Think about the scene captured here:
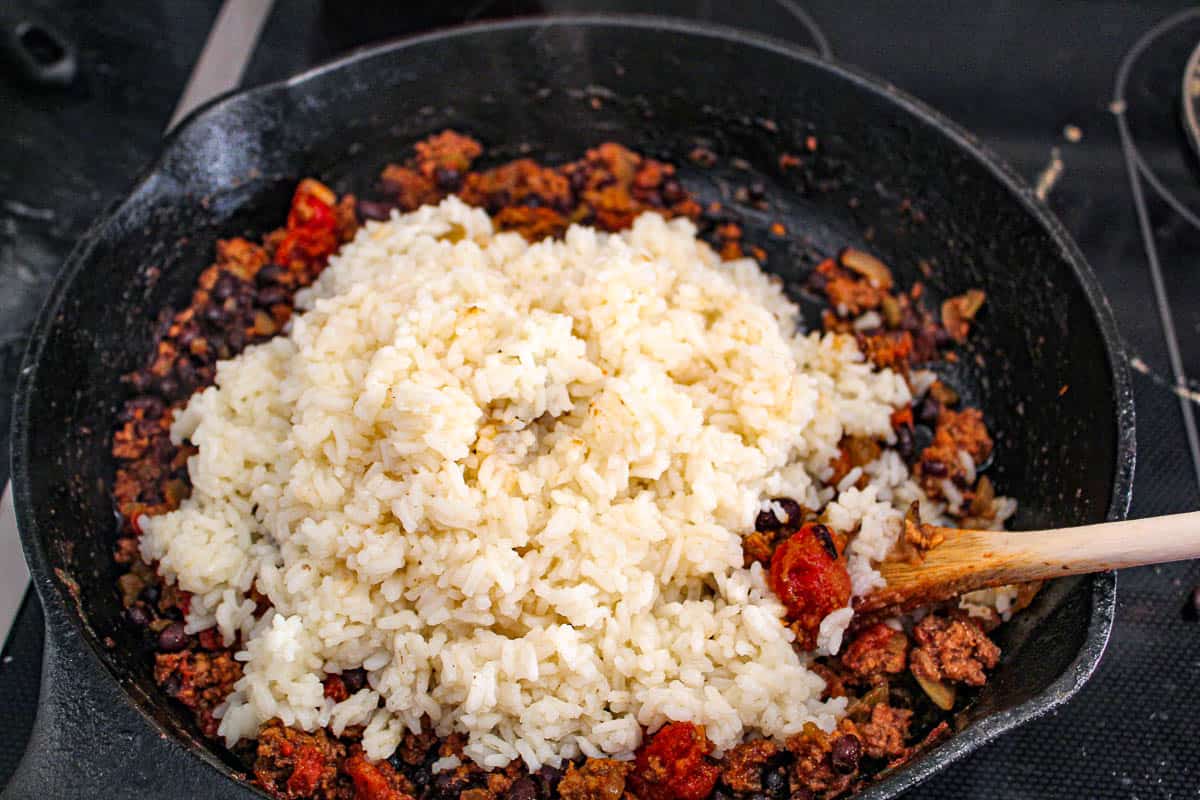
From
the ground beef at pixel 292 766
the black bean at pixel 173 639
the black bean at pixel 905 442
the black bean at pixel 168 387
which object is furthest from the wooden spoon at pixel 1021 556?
the black bean at pixel 168 387

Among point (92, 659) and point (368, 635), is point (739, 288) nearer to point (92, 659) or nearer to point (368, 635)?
point (368, 635)

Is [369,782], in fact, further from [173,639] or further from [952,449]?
[952,449]

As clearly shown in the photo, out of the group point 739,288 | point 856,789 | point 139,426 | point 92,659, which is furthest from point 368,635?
point 739,288

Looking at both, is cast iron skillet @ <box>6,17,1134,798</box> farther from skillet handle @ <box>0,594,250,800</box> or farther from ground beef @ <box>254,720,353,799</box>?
ground beef @ <box>254,720,353,799</box>

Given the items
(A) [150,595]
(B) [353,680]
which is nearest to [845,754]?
(B) [353,680]

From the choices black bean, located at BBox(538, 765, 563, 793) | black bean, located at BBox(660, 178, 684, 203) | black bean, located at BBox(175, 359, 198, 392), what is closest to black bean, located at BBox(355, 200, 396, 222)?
black bean, located at BBox(175, 359, 198, 392)
